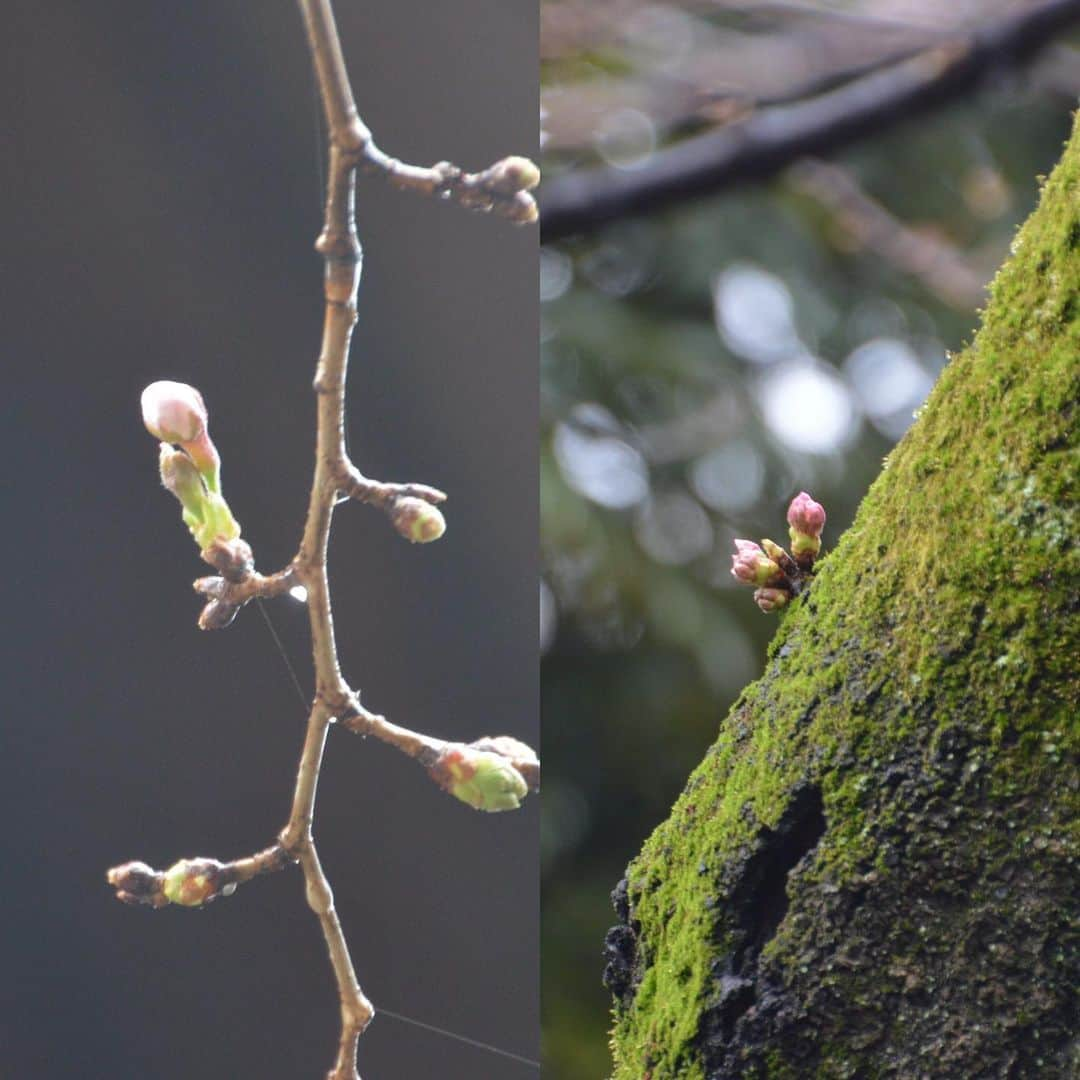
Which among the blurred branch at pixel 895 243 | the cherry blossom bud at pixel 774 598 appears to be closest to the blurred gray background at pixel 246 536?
the cherry blossom bud at pixel 774 598

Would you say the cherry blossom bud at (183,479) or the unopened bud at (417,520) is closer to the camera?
the cherry blossom bud at (183,479)

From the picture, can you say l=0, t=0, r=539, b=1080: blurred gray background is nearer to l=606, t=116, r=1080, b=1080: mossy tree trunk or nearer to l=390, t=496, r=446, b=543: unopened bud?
l=390, t=496, r=446, b=543: unopened bud

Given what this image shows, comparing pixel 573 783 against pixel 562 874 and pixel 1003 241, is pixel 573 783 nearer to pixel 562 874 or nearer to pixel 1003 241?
pixel 562 874

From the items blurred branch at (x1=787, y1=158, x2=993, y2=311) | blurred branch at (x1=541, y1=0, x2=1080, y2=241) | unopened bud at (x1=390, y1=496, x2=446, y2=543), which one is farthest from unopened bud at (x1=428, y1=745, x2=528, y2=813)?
blurred branch at (x1=787, y1=158, x2=993, y2=311)

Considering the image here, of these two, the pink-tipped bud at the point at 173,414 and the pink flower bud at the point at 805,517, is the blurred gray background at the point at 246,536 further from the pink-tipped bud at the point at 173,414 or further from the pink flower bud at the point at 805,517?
the pink flower bud at the point at 805,517

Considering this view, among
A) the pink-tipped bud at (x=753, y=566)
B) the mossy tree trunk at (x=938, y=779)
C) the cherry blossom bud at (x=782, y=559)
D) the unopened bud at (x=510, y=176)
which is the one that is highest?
the unopened bud at (x=510, y=176)
